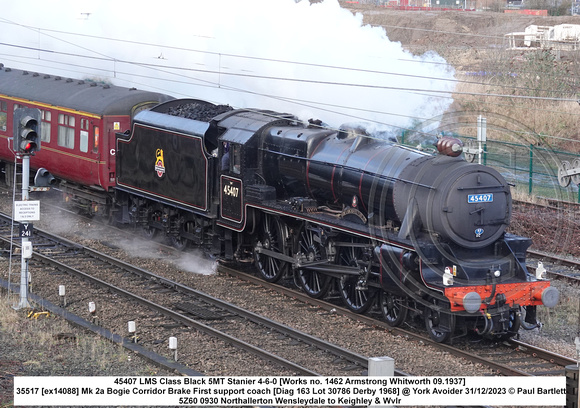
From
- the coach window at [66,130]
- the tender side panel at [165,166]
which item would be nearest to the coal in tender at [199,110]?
the tender side panel at [165,166]

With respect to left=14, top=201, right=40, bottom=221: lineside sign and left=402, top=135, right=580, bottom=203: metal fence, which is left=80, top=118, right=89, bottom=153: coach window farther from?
left=402, top=135, right=580, bottom=203: metal fence

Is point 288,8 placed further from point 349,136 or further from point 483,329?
point 483,329

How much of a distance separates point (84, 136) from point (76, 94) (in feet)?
4.23

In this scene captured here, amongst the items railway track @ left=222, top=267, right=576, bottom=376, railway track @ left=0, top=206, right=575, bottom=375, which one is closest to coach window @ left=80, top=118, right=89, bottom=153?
railway track @ left=0, top=206, right=575, bottom=375

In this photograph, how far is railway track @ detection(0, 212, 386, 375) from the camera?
10.2 meters

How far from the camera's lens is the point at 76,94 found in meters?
19.0

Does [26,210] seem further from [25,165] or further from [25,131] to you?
[25,131]

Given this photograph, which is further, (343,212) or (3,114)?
(3,114)

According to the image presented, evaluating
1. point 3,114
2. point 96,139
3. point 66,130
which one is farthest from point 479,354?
point 3,114

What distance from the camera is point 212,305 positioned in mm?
12656

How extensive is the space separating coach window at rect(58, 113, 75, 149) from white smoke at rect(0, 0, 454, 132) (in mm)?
3470

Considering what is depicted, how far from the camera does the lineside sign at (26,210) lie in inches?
469

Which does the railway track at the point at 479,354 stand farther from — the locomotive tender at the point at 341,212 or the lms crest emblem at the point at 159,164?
the lms crest emblem at the point at 159,164

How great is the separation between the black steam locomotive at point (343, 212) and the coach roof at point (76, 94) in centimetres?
136
